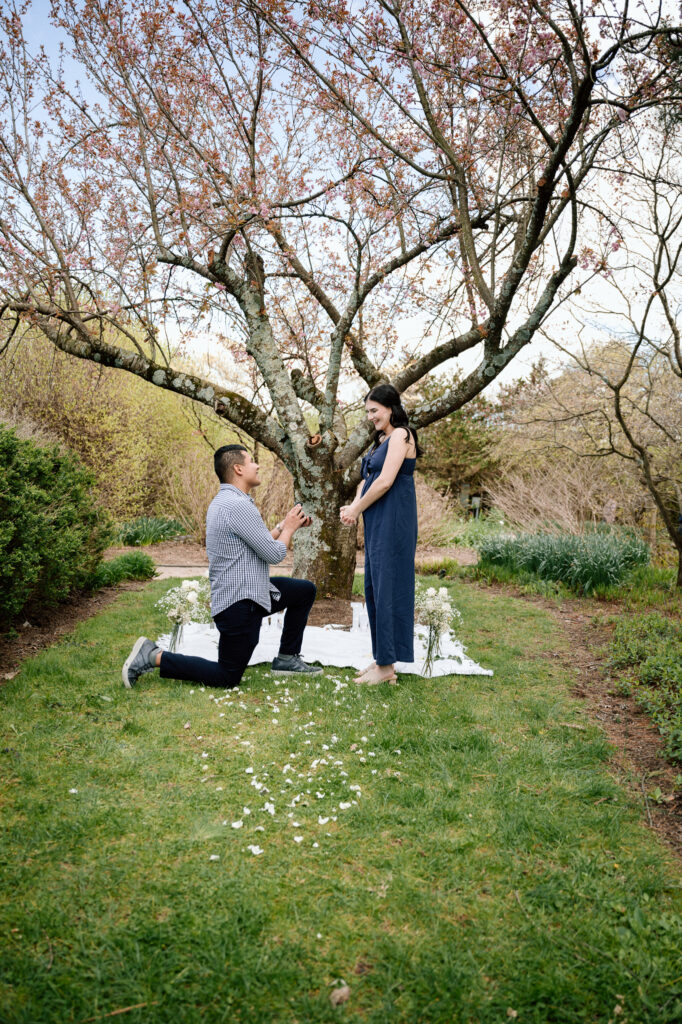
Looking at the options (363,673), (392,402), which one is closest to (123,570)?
(363,673)

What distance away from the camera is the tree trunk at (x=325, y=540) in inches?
242

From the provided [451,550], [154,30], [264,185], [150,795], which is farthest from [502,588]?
[154,30]

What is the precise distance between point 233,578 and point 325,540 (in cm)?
240

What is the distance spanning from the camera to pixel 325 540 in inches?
245

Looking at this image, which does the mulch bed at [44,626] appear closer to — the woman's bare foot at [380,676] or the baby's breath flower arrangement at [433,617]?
the woman's bare foot at [380,676]

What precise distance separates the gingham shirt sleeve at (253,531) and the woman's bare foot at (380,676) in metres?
1.00

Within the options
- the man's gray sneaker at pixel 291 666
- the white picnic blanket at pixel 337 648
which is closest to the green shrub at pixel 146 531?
the white picnic blanket at pixel 337 648

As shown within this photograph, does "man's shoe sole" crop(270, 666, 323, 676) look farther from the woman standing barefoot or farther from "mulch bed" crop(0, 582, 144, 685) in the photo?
"mulch bed" crop(0, 582, 144, 685)

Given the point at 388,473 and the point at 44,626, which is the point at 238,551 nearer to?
the point at 388,473

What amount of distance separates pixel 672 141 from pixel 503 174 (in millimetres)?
1840

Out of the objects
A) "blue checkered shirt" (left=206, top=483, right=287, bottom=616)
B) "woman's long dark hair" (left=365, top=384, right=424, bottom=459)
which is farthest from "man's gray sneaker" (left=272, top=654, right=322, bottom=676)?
"woman's long dark hair" (left=365, top=384, right=424, bottom=459)

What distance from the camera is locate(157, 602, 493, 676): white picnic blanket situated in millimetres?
4625

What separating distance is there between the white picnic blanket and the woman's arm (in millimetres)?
1177

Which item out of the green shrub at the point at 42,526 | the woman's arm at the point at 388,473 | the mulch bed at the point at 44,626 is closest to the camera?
the woman's arm at the point at 388,473
